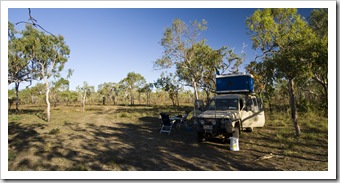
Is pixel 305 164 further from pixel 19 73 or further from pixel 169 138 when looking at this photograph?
pixel 19 73

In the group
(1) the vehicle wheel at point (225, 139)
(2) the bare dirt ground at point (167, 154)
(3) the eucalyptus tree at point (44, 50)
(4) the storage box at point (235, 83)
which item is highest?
(3) the eucalyptus tree at point (44, 50)

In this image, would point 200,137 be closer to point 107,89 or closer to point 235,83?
point 235,83

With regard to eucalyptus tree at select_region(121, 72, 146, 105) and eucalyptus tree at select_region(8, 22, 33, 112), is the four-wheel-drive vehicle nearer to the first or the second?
eucalyptus tree at select_region(8, 22, 33, 112)

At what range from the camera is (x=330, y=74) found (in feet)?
20.8

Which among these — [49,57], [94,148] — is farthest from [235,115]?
[49,57]

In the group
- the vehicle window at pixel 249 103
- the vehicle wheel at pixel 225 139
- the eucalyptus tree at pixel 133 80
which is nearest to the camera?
the vehicle wheel at pixel 225 139

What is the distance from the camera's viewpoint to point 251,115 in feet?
32.9

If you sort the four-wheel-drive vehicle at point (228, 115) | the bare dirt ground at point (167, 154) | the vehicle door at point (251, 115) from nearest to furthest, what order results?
the bare dirt ground at point (167, 154), the four-wheel-drive vehicle at point (228, 115), the vehicle door at point (251, 115)

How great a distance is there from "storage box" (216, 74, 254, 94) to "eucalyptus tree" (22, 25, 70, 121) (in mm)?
14652

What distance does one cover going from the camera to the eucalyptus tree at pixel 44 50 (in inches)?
738

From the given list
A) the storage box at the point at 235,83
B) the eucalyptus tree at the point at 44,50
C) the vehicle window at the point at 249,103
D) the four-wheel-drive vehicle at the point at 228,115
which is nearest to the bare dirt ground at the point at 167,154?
the four-wheel-drive vehicle at the point at 228,115

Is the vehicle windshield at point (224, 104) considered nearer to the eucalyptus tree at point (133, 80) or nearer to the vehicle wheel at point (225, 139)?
the vehicle wheel at point (225, 139)

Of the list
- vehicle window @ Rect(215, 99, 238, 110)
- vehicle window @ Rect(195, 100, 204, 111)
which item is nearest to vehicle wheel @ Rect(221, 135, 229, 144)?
vehicle window @ Rect(215, 99, 238, 110)

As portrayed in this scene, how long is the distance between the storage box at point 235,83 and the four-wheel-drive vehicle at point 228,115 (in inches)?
2.7
